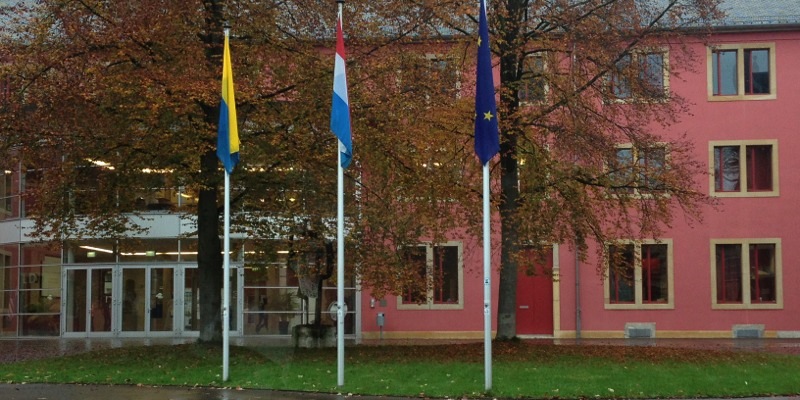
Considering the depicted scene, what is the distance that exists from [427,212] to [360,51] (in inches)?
152

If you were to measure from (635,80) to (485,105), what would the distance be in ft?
29.1

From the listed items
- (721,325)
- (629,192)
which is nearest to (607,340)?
(721,325)

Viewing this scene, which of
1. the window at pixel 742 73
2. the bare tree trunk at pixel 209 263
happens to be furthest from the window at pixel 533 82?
the window at pixel 742 73

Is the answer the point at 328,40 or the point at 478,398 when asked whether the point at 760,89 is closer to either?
the point at 328,40

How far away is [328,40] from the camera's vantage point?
20656mm

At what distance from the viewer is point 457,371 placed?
16.1 m

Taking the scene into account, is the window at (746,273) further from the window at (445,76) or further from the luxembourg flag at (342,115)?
the luxembourg flag at (342,115)

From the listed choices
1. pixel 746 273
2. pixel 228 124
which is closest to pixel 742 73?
pixel 746 273

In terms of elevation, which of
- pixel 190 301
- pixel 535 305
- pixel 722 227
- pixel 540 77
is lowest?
pixel 535 305

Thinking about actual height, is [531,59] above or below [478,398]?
above

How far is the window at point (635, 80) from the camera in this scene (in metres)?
21.4

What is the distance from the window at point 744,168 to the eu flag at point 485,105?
20760 millimetres

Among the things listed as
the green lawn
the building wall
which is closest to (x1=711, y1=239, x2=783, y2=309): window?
the building wall

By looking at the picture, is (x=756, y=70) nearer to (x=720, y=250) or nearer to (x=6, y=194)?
(x=720, y=250)
